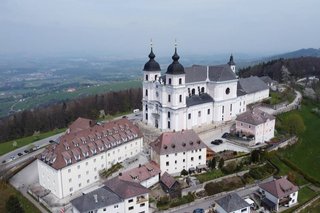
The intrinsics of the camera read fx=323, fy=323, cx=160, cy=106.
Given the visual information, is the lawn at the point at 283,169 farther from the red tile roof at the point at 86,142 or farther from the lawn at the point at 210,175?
the red tile roof at the point at 86,142

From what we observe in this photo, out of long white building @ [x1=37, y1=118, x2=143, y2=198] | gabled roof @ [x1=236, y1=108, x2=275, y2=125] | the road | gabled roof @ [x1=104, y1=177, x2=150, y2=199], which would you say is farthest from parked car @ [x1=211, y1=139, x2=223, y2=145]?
the road

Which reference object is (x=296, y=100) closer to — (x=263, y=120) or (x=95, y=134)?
(x=263, y=120)

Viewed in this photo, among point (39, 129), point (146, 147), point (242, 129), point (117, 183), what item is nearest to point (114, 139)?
point (146, 147)

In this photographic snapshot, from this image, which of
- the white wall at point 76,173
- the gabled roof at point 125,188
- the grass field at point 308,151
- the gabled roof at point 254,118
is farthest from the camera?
the gabled roof at point 254,118

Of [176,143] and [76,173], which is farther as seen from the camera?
[176,143]

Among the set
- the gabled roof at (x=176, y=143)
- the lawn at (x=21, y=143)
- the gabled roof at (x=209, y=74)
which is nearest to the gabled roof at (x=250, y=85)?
the gabled roof at (x=209, y=74)

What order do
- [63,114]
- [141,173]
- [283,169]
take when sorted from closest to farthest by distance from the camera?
[141,173], [283,169], [63,114]

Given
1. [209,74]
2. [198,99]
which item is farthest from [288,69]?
[198,99]

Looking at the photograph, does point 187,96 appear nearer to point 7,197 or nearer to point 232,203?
point 232,203
